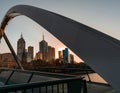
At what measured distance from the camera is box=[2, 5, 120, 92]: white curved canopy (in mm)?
3670

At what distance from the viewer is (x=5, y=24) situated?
20812mm

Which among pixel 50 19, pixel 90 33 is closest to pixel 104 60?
pixel 90 33

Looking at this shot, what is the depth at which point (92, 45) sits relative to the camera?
439 centimetres

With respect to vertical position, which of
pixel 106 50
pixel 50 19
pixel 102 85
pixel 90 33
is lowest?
pixel 102 85

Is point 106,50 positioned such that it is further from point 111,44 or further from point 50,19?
point 50,19

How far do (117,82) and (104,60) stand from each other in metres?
0.61

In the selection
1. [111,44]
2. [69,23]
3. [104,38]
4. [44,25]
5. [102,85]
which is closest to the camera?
[111,44]

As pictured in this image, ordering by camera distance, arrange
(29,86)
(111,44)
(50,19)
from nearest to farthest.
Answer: (29,86)
(111,44)
(50,19)

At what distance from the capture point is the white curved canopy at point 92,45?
3.67 metres

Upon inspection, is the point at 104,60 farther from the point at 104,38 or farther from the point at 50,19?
the point at 50,19

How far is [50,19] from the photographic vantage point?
266 inches

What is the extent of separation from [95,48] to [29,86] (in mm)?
1661

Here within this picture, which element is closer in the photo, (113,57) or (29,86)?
(29,86)

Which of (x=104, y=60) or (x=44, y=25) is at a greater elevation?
(x=44, y=25)
